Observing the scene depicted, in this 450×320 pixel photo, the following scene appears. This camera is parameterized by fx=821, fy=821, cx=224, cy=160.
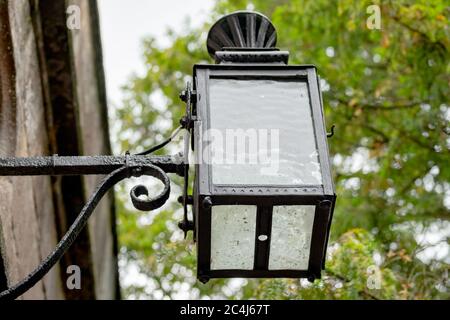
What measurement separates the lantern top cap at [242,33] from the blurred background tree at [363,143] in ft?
8.33

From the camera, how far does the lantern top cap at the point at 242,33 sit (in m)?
3.92

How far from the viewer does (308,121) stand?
3.37 meters

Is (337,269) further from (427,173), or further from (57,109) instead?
(427,173)

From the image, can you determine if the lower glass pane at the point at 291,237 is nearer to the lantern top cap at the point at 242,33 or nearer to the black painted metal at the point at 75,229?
the black painted metal at the point at 75,229

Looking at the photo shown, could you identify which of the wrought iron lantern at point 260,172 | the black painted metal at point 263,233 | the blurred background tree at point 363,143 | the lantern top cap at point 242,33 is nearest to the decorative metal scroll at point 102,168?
the wrought iron lantern at point 260,172

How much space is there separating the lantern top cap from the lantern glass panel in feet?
1.50

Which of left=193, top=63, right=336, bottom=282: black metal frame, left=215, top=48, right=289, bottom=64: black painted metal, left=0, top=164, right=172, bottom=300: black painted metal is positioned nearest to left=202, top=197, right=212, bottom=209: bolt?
left=193, top=63, right=336, bottom=282: black metal frame

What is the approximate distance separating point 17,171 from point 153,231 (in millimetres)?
8592

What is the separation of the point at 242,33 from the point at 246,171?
108 cm

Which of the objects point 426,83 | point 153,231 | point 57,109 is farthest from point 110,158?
point 153,231

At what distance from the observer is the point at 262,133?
328cm

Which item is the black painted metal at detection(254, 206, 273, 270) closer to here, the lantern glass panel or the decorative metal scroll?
the lantern glass panel
